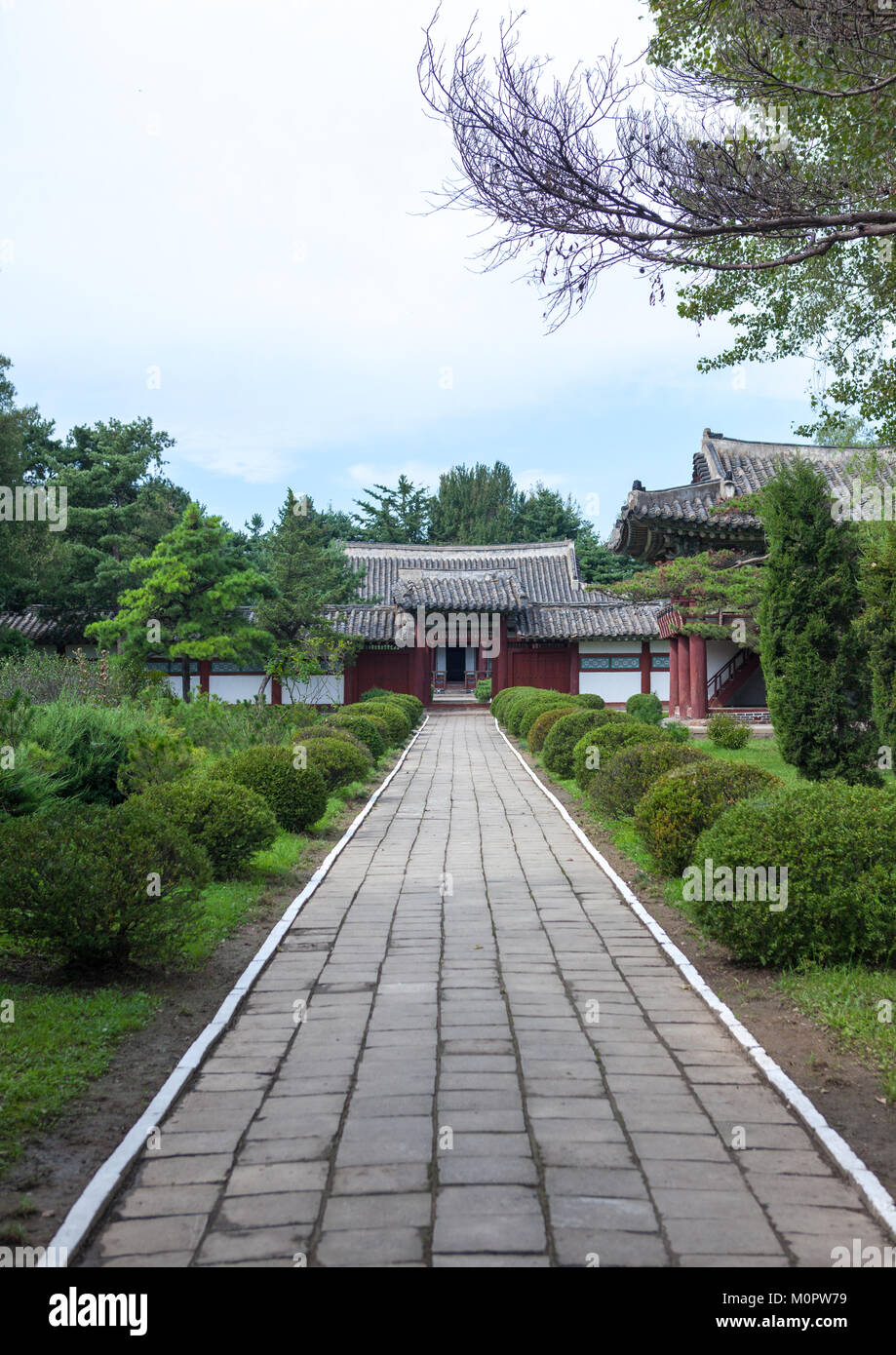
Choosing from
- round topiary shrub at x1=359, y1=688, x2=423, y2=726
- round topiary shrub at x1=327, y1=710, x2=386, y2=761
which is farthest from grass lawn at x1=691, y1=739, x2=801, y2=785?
round topiary shrub at x1=359, y1=688, x2=423, y2=726

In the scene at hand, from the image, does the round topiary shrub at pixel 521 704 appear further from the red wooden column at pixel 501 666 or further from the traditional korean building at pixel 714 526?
the red wooden column at pixel 501 666

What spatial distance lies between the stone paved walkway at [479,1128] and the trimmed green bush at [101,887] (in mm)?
672

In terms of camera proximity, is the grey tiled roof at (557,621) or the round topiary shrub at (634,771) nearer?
the round topiary shrub at (634,771)

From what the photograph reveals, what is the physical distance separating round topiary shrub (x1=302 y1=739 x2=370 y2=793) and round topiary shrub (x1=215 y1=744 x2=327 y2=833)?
5.46 feet

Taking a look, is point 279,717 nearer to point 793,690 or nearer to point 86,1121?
point 793,690

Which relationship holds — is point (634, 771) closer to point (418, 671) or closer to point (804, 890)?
point (804, 890)

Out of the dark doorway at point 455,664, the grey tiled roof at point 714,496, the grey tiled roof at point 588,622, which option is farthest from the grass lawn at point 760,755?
the dark doorway at point 455,664

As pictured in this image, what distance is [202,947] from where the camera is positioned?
5633 millimetres

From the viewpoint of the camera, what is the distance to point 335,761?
1193 cm

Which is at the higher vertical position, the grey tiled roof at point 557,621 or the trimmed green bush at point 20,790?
the grey tiled roof at point 557,621

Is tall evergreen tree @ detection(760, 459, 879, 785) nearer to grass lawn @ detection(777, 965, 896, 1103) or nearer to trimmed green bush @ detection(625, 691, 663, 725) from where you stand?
grass lawn @ detection(777, 965, 896, 1103)

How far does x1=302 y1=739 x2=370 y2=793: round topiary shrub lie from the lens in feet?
38.3

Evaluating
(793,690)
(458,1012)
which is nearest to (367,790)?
(793,690)

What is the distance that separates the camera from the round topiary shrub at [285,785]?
371 inches
